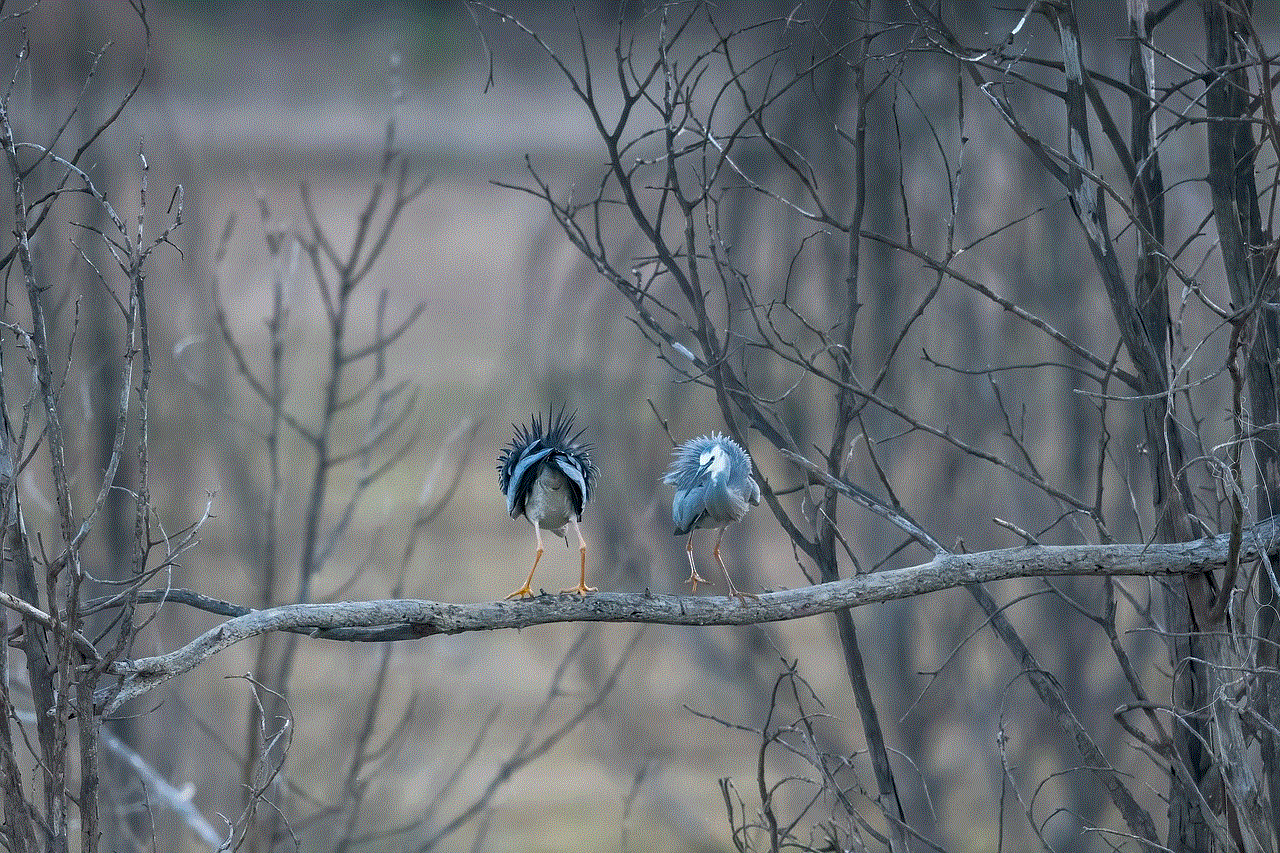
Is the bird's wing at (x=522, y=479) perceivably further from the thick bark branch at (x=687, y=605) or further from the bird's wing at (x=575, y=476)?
the thick bark branch at (x=687, y=605)

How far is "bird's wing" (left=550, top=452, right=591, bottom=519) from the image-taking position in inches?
101

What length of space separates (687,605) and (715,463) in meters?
0.38

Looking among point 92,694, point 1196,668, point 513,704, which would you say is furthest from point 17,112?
point 513,704

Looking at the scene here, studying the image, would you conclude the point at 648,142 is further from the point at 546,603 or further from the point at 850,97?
the point at 546,603

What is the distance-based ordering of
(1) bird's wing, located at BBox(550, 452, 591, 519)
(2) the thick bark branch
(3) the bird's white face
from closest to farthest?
(2) the thick bark branch
(1) bird's wing, located at BBox(550, 452, 591, 519)
(3) the bird's white face

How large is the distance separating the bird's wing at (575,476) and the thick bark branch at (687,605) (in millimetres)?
A: 265

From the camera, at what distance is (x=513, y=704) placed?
14.6 meters

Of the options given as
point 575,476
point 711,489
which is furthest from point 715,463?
point 575,476

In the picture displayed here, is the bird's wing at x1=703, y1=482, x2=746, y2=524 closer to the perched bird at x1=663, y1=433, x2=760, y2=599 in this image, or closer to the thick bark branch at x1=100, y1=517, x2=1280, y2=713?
the perched bird at x1=663, y1=433, x2=760, y2=599

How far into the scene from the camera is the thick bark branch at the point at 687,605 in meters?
2.18

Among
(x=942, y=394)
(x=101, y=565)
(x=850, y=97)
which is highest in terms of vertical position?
(x=850, y=97)

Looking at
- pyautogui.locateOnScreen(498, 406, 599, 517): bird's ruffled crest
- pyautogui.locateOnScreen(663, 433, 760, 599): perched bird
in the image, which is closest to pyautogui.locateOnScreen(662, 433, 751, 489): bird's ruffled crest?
pyautogui.locateOnScreen(663, 433, 760, 599): perched bird

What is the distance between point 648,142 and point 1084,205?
8299mm

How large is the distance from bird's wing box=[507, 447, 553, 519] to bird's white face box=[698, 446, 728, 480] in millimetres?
349
